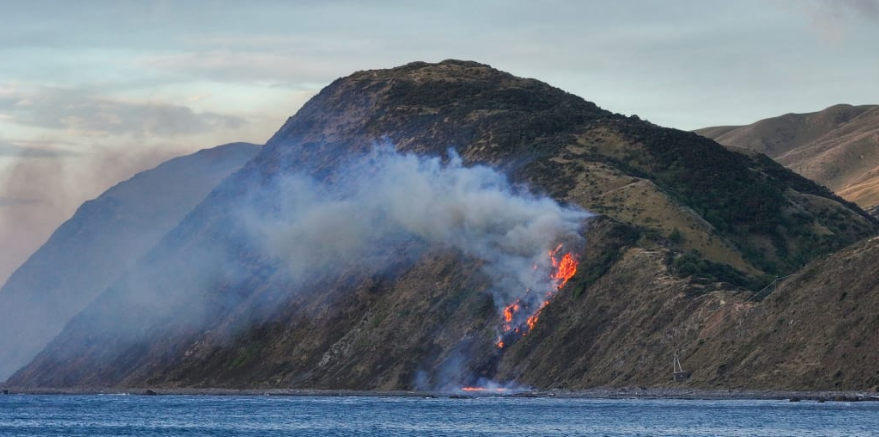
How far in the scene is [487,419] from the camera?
160 meters

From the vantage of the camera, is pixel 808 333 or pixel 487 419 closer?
pixel 487 419

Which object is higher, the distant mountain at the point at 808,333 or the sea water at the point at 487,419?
the distant mountain at the point at 808,333

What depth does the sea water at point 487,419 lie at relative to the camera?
138875 mm

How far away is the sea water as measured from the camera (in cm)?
13888

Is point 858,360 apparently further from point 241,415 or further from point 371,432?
point 241,415

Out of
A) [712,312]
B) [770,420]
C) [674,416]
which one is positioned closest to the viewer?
[770,420]

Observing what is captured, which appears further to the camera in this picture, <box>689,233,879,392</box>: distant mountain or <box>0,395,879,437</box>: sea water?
<box>689,233,879,392</box>: distant mountain

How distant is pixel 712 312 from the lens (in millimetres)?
196875

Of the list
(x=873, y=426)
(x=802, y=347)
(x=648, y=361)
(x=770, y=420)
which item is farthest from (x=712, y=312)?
(x=873, y=426)

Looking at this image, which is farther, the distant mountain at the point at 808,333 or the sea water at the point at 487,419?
the distant mountain at the point at 808,333

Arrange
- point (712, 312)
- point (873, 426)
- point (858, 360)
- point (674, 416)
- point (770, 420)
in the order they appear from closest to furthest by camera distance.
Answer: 1. point (873, 426)
2. point (770, 420)
3. point (674, 416)
4. point (858, 360)
5. point (712, 312)

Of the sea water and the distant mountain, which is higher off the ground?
the distant mountain

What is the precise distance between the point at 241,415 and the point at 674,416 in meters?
55.3

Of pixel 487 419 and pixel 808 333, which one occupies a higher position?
pixel 808 333
